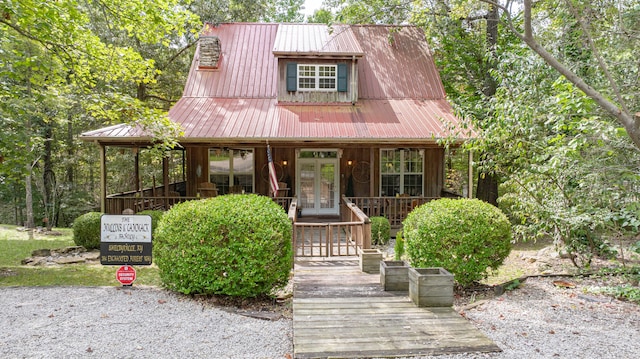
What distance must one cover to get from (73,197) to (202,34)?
10989mm

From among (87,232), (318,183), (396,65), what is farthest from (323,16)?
(87,232)

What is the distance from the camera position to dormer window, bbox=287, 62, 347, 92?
13.2 m

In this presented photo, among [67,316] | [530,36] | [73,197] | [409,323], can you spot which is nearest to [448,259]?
[409,323]

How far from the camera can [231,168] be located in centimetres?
1367

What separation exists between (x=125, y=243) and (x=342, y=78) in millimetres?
9159

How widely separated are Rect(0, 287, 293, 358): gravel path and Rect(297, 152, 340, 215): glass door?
8.09 meters

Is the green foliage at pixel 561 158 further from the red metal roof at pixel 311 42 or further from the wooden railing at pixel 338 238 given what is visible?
the red metal roof at pixel 311 42

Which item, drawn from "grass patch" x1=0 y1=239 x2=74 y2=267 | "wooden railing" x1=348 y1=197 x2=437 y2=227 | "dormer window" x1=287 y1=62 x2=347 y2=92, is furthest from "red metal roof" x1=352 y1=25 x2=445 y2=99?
"grass patch" x1=0 y1=239 x2=74 y2=267

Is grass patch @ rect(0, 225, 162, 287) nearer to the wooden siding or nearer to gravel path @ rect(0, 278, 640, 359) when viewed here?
gravel path @ rect(0, 278, 640, 359)

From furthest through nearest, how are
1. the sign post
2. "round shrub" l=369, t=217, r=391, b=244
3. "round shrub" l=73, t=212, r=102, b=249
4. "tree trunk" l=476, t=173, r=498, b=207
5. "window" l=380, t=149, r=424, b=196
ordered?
"tree trunk" l=476, t=173, r=498, b=207 → "window" l=380, t=149, r=424, b=196 → "round shrub" l=369, t=217, r=391, b=244 → "round shrub" l=73, t=212, r=102, b=249 → the sign post

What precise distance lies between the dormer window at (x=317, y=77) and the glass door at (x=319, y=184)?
8.11 ft

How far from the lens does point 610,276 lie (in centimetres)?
710

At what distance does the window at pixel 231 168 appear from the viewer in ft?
44.7

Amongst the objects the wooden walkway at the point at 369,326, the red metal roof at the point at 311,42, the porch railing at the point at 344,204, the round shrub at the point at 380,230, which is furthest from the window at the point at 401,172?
the wooden walkway at the point at 369,326
